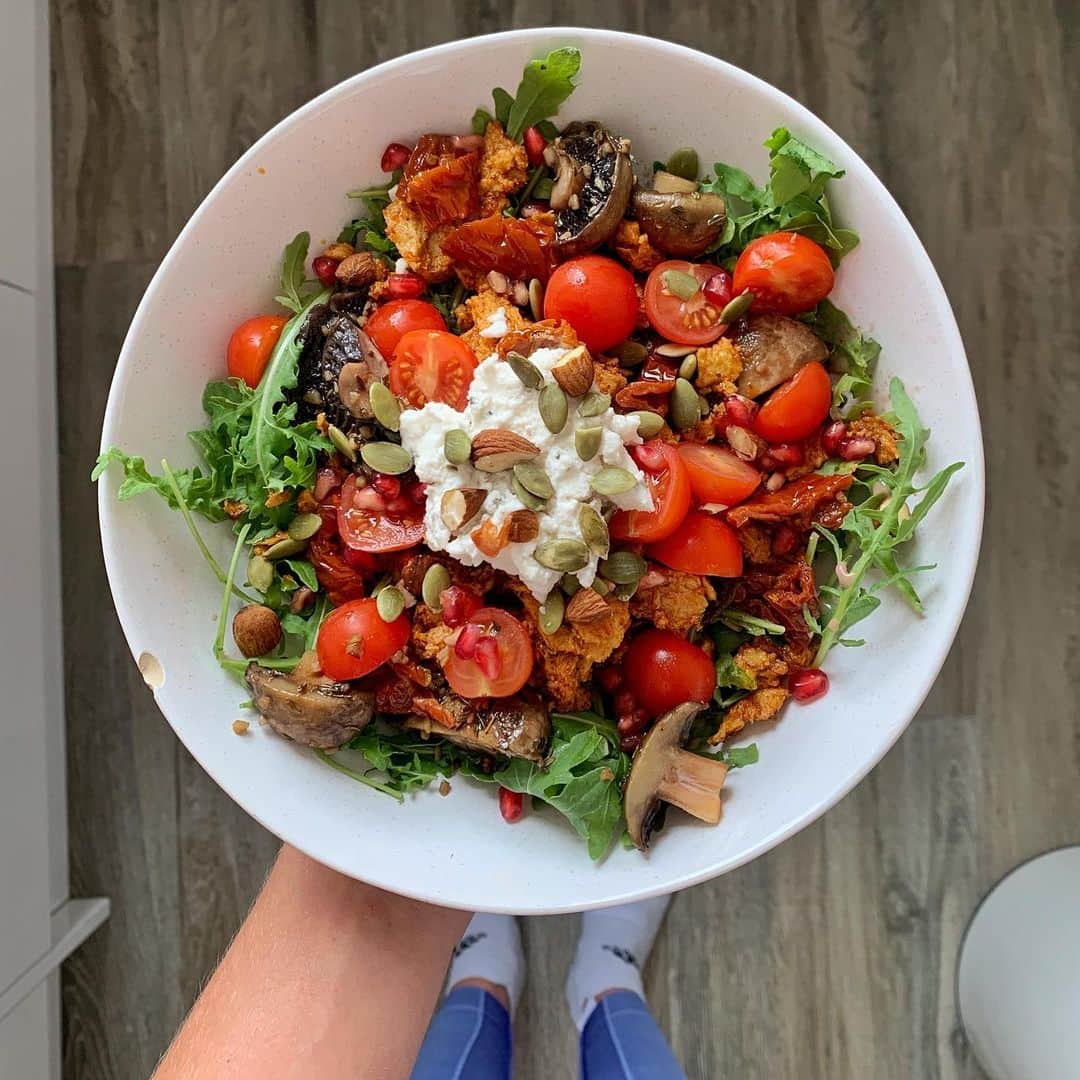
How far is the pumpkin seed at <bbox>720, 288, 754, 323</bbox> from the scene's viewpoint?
57.7 inches

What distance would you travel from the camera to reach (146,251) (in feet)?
7.38

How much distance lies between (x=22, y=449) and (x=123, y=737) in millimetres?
684

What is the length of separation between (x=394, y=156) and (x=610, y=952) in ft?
5.87

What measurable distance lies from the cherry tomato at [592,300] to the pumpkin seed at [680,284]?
0.19 ft

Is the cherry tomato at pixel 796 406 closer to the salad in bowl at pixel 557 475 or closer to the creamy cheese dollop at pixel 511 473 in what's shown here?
the salad in bowl at pixel 557 475

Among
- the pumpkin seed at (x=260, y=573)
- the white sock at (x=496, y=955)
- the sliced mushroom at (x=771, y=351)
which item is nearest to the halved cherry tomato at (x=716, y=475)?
the sliced mushroom at (x=771, y=351)

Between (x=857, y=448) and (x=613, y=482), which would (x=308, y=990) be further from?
(x=857, y=448)

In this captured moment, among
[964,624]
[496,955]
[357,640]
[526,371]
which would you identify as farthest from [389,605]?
[964,624]

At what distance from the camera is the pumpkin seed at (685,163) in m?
1.54

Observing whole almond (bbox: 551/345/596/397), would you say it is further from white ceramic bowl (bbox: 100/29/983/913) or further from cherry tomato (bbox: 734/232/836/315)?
white ceramic bowl (bbox: 100/29/983/913)

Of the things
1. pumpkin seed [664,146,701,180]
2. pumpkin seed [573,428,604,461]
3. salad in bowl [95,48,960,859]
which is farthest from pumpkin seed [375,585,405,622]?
pumpkin seed [664,146,701,180]

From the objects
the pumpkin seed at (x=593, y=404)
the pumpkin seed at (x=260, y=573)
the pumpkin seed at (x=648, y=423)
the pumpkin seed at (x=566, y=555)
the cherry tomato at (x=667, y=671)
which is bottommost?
the cherry tomato at (x=667, y=671)

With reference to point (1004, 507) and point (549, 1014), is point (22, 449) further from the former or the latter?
point (1004, 507)

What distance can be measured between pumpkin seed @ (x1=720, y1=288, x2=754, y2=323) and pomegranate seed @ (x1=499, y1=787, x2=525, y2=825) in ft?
2.55
